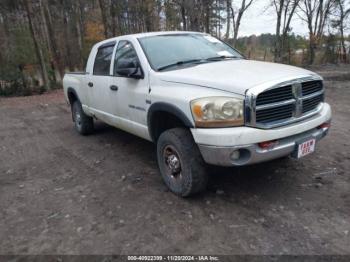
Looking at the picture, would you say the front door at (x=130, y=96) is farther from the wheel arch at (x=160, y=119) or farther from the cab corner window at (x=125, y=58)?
the wheel arch at (x=160, y=119)

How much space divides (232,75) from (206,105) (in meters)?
0.53

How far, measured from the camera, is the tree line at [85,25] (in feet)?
51.1

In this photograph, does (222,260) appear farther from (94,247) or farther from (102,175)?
(102,175)

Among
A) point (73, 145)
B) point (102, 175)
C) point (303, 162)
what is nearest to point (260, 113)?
point (303, 162)

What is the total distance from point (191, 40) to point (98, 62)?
1924 millimetres

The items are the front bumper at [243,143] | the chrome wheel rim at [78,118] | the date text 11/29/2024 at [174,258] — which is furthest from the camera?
the chrome wheel rim at [78,118]

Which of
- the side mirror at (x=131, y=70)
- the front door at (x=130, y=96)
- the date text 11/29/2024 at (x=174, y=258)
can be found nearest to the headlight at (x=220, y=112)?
the front door at (x=130, y=96)

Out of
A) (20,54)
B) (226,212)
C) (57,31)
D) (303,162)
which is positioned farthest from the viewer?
(57,31)

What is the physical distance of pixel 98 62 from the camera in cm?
570

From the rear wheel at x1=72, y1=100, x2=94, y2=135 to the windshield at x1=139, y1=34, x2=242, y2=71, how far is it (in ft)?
9.18

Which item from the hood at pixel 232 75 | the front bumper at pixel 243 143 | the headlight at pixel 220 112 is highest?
the hood at pixel 232 75

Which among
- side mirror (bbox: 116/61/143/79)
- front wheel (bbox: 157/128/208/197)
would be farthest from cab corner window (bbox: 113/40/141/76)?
front wheel (bbox: 157/128/208/197)

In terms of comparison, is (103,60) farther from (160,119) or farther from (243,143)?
(243,143)

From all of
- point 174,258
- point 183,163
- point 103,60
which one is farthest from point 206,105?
point 103,60
